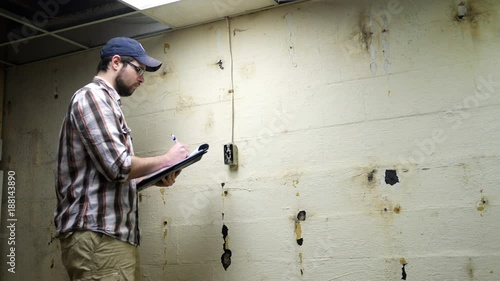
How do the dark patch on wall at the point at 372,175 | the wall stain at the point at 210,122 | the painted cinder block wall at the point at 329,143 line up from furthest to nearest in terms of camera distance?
the wall stain at the point at 210,122 < the dark patch on wall at the point at 372,175 < the painted cinder block wall at the point at 329,143

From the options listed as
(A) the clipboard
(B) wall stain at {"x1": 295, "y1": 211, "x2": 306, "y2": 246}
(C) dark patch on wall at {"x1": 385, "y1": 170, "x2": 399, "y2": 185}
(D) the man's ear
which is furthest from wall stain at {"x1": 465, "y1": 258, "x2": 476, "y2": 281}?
(D) the man's ear

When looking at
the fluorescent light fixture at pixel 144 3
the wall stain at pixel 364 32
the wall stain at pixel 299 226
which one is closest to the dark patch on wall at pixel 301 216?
the wall stain at pixel 299 226

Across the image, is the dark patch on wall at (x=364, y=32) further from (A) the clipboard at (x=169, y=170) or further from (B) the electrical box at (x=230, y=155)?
(A) the clipboard at (x=169, y=170)

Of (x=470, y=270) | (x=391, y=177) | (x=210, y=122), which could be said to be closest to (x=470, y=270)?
(x=470, y=270)

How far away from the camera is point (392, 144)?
2.14 meters

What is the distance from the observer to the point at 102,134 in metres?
1.76

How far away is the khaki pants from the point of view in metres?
1.72

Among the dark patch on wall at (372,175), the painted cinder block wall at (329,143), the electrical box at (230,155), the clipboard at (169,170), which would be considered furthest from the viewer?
the electrical box at (230,155)

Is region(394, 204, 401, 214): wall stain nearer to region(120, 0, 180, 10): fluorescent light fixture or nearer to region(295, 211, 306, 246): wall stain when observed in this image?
region(295, 211, 306, 246): wall stain

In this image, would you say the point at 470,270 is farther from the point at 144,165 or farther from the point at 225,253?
the point at 144,165

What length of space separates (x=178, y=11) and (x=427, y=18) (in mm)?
1293

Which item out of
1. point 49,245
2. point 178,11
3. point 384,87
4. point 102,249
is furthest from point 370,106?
point 49,245

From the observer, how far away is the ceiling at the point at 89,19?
2.48 meters

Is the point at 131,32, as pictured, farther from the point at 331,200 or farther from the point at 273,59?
the point at 331,200
